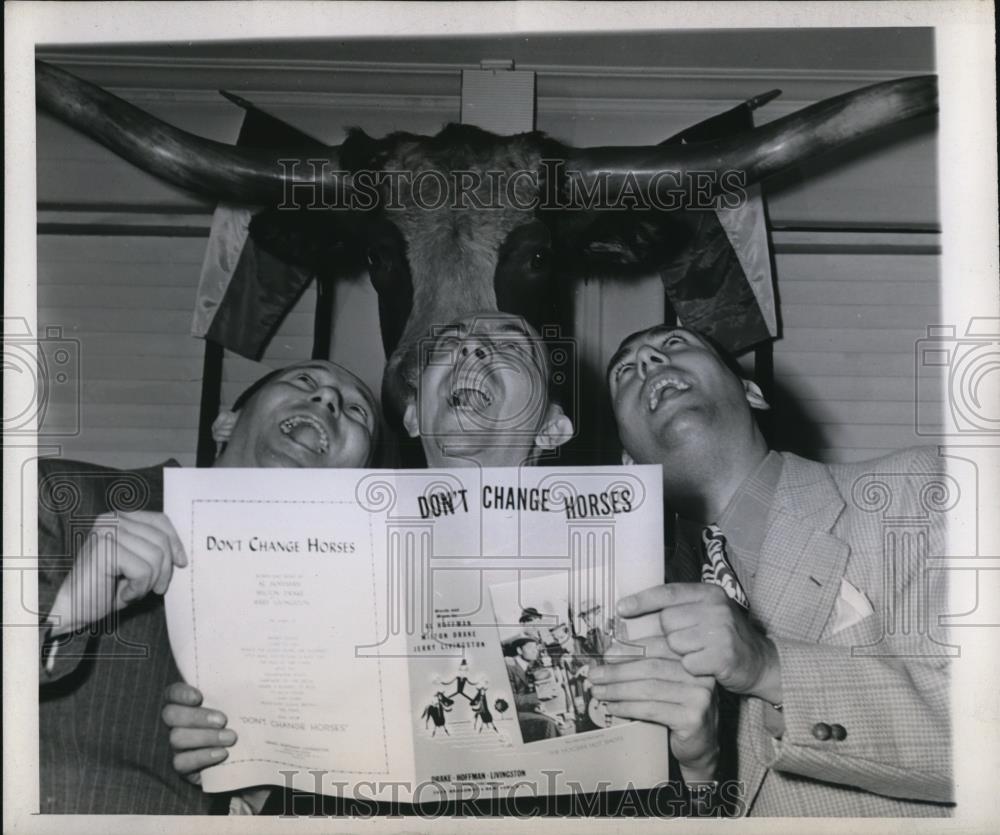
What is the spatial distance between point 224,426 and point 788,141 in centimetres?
73

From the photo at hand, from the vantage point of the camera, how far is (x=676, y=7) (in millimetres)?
1213

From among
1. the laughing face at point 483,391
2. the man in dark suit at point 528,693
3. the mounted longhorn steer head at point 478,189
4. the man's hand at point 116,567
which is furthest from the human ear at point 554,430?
the man's hand at point 116,567

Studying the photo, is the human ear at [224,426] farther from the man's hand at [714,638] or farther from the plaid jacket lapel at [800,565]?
the plaid jacket lapel at [800,565]

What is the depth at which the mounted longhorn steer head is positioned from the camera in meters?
1.19

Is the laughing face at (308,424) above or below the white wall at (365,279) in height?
below

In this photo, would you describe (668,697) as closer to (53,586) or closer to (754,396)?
(754,396)

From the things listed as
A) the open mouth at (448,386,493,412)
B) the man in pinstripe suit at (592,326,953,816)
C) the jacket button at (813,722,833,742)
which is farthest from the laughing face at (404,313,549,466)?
the jacket button at (813,722,833,742)

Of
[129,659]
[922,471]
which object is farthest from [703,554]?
[129,659]

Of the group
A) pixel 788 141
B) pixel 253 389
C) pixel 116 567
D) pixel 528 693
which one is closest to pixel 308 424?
pixel 253 389

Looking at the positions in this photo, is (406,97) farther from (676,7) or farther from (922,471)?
(922,471)

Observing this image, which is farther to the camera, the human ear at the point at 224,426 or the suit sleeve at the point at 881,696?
the human ear at the point at 224,426

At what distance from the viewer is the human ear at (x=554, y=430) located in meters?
1.17

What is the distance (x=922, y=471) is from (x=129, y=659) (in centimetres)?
92

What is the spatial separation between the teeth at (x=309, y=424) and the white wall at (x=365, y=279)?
0.09 meters
